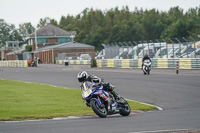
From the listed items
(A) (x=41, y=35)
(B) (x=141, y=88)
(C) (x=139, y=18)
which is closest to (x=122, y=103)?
(B) (x=141, y=88)

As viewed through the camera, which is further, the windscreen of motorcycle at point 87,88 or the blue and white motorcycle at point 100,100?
the windscreen of motorcycle at point 87,88

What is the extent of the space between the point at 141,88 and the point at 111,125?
44.0 ft

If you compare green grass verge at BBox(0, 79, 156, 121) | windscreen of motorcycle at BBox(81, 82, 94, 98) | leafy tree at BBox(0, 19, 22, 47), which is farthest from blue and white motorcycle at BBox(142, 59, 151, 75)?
leafy tree at BBox(0, 19, 22, 47)

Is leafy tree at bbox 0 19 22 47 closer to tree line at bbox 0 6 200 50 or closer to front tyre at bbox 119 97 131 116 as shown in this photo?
tree line at bbox 0 6 200 50

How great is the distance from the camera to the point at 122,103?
13.2m

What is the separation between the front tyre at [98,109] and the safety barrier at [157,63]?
1010 inches

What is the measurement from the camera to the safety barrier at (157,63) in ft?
126

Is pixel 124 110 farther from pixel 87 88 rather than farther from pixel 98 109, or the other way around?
pixel 87 88

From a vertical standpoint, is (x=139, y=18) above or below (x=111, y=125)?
above

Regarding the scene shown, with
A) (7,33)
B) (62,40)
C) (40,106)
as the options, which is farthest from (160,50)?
(7,33)

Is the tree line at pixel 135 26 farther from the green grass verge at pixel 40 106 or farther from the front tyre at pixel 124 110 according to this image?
the front tyre at pixel 124 110

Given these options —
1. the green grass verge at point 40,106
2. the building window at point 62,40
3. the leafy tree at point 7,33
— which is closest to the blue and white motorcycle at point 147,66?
the green grass verge at point 40,106

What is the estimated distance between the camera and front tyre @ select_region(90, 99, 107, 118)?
1266 cm

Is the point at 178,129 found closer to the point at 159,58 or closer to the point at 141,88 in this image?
the point at 141,88
